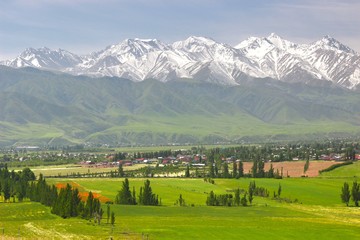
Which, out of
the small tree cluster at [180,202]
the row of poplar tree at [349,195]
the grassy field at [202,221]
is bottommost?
the grassy field at [202,221]

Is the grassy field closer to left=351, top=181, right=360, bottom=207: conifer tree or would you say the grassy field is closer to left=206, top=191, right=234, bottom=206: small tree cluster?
left=206, top=191, right=234, bottom=206: small tree cluster

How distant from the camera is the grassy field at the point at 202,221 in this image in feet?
316

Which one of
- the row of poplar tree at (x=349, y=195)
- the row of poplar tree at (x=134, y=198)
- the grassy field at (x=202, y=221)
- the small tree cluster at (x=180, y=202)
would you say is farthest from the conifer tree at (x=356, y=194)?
the row of poplar tree at (x=134, y=198)

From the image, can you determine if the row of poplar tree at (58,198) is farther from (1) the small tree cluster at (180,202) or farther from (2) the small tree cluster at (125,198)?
(1) the small tree cluster at (180,202)

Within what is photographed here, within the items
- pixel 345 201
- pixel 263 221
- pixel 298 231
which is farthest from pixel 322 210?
pixel 298 231

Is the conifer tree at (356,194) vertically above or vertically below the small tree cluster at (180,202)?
above

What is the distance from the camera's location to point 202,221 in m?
114

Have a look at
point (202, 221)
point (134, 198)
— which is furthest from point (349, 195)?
point (202, 221)

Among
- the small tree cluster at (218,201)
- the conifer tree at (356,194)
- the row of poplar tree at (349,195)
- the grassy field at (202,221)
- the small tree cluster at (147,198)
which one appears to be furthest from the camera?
the conifer tree at (356,194)

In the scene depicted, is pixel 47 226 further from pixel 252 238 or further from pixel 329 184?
pixel 329 184

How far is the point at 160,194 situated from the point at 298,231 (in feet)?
223

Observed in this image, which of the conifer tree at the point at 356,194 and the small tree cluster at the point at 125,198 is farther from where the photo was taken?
the conifer tree at the point at 356,194

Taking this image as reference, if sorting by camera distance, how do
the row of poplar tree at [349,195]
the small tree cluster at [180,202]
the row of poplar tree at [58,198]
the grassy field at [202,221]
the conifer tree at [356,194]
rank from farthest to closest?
the conifer tree at [356,194] → the row of poplar tree at [349,195] → the small tree cluster at [180,202] → the row of poplar tree at [58,198] → the grassy field at [202,221]

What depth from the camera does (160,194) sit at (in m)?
166
